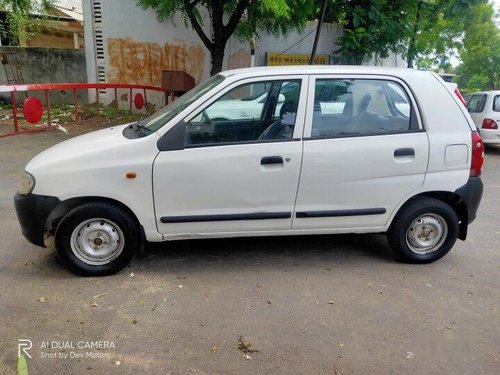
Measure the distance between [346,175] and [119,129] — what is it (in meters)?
2.11

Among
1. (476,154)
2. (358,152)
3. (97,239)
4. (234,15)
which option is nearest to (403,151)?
(358,152)

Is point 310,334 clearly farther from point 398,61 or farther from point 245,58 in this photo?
point 398,61

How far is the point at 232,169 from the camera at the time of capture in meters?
3.59

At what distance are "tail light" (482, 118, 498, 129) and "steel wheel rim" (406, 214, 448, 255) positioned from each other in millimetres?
7147

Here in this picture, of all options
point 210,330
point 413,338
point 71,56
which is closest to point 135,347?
point 210,330

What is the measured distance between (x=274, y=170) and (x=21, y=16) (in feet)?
43.3

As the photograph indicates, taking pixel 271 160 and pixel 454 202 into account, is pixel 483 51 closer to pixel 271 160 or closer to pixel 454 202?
pixel 454 202

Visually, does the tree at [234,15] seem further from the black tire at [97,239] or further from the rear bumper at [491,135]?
the black tire at [97,239]

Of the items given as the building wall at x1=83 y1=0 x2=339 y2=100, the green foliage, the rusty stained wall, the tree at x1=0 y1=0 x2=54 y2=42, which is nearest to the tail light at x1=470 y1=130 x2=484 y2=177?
the green foliage

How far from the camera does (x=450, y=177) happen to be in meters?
3.89

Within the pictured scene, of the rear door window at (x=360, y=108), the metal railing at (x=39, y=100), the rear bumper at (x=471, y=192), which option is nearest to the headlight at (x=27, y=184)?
the rear door window at (x=360, y=108)

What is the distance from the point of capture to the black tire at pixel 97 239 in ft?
11.7

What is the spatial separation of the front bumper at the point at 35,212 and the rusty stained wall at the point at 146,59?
10.8 meters

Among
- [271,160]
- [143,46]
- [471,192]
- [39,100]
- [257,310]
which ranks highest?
[143,46]
